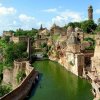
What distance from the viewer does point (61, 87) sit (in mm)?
28172

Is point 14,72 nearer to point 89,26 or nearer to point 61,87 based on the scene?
point 61,87

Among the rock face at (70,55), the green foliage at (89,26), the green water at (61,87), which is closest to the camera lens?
the green water at (61,87)

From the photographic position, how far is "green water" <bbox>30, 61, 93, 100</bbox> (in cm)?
2475

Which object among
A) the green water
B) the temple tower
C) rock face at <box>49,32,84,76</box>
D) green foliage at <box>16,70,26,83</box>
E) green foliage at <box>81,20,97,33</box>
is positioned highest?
the temple tower

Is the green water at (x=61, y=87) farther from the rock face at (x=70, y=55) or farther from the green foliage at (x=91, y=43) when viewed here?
the green foliage at (x=91, y=43)

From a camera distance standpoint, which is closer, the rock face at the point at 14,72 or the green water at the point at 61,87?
the green water at the point at 61,87

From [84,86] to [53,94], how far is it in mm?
4127

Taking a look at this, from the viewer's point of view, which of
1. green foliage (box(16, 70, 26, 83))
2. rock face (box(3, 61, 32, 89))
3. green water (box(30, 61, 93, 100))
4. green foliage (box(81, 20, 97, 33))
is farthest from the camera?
green foliage (box(81, 20, 97, 33))

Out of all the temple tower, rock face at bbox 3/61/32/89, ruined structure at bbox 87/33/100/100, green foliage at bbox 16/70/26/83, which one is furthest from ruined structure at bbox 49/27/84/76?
the temple tower

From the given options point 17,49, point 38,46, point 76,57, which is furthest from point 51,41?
point 76,57

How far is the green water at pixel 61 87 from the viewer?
24.8 m

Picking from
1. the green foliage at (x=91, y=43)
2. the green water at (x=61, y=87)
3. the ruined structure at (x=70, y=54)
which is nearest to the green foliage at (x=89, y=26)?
the ruined structure at (x=70, y=54)

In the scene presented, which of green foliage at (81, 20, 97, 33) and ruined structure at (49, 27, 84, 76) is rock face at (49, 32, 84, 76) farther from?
green foliage at (81, 20, 97, 33)

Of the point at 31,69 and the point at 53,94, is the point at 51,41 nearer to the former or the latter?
the point at 31,69
